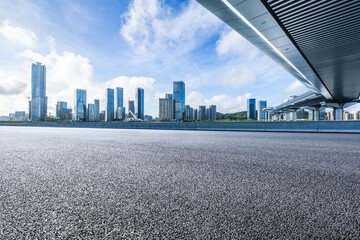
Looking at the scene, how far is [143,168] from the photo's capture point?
365 centimetres

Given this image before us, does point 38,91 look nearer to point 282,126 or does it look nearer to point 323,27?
point 282,126

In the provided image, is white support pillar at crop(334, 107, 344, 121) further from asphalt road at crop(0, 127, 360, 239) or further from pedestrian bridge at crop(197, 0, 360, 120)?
asphalt road at crop(0, 127, 360, 239)

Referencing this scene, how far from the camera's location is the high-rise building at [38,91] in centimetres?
11344

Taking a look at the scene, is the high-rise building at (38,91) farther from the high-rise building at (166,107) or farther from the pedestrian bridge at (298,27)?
the pedestrian bridge at (298,27)

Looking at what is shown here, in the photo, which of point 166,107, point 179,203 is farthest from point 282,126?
point 166,107


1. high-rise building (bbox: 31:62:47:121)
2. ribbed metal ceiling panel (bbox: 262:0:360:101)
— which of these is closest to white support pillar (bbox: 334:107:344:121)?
ribbed metal ceiling panel (bbox: 262:0:360:101)

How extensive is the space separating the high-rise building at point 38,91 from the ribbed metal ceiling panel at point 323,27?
410 feet

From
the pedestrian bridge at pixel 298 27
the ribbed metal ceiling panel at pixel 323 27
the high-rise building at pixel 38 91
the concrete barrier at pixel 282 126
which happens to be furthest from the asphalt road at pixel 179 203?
the high-rise building at pixel 38 91

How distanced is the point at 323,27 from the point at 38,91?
167451 mm

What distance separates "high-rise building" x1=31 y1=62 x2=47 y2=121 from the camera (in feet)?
372

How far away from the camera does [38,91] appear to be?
136 meters

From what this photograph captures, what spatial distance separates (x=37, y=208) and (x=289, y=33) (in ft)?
57.2

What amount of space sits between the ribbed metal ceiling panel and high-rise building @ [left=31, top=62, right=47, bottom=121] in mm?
124850

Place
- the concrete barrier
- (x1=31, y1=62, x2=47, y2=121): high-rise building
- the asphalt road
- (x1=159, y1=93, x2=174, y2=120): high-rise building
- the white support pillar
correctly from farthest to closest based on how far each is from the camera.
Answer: (x1=159, y1=93, x2=174, y2=120): high-rise building < (x1=31, y1=62, x2=47, y2=121): high-rise building < the white support pillar < the concrete barrier < the asphalt road
